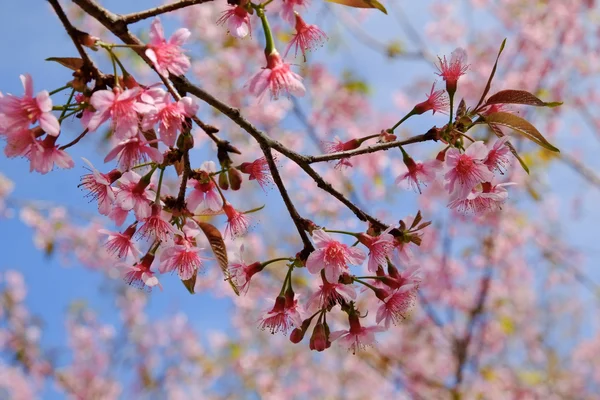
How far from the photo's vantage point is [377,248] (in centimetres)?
129

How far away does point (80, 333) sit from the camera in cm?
973

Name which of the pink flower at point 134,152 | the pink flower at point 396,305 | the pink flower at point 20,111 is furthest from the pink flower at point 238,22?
the pink flower at point 396,305

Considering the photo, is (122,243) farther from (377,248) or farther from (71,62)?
(377,248)

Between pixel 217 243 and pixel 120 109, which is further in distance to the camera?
pixel 217 243

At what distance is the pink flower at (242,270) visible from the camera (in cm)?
139

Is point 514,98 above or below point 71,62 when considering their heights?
above

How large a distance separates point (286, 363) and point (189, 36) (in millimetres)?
8528

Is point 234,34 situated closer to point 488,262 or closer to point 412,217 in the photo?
point 412,217

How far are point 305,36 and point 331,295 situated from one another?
66 cm

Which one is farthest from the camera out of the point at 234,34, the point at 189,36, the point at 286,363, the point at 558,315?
the point at 558,315

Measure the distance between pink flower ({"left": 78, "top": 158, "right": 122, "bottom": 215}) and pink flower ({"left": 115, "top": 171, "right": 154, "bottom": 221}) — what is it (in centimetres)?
2

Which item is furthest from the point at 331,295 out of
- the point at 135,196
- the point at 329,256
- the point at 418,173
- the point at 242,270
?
the point at 135,196

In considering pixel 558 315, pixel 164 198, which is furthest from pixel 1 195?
pixel 558 315

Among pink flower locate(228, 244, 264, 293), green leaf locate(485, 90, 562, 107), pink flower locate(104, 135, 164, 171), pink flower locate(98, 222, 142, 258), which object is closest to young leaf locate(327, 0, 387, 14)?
green leaf locate(485, 90, 562, 107)
